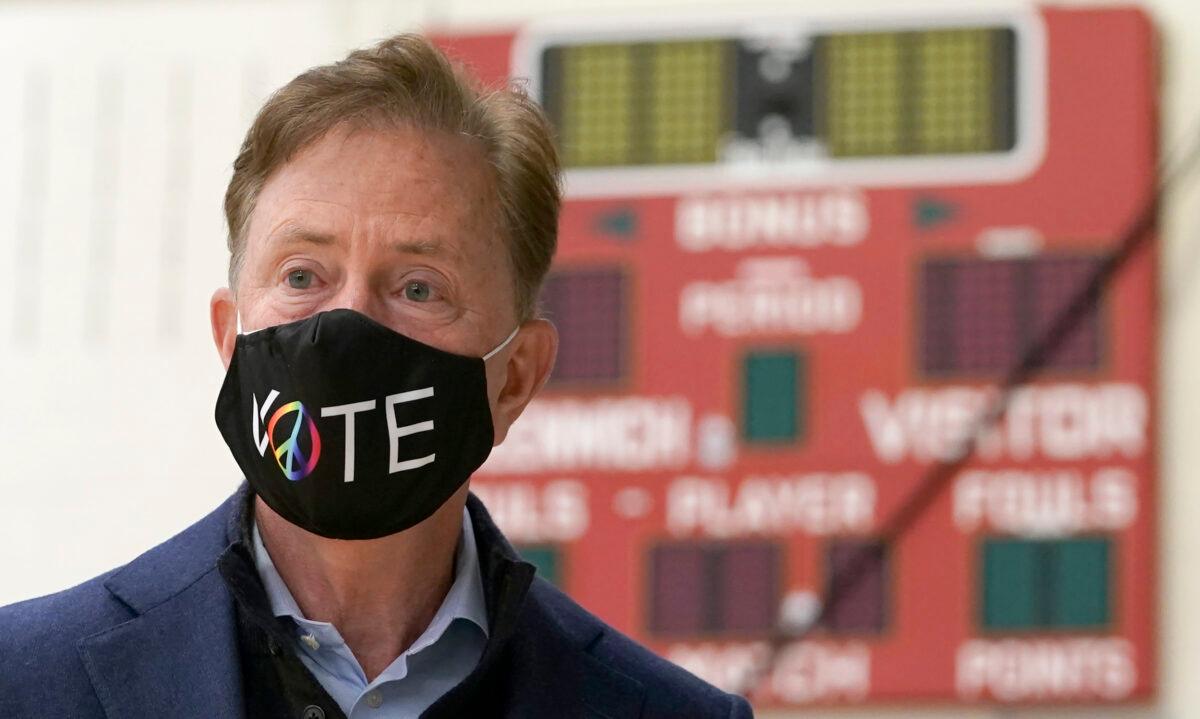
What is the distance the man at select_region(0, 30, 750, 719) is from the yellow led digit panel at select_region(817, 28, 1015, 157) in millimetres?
2363

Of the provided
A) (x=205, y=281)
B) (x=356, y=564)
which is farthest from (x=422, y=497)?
(x=205, y=281)

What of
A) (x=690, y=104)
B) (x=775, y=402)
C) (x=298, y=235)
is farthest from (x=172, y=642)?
(x=690, y=104)

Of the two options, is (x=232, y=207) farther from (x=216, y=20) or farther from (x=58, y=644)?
(x=216, y=20)

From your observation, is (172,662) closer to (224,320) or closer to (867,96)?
(224,320)

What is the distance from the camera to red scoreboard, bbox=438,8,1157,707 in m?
3.58

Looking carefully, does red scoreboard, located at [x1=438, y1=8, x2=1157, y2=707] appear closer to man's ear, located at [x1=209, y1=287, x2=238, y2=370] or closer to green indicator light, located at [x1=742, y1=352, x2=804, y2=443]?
green indicator light, located at [x1=742, y1=352, x2=804, y2=443]

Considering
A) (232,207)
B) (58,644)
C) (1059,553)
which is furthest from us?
(1059,553)

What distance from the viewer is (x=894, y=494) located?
11.9 ft

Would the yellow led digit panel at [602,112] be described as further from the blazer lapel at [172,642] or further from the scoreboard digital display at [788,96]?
the blazer lapel at [172,642]

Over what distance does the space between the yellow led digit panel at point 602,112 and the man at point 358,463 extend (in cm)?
238

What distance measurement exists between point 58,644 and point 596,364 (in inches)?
98.8

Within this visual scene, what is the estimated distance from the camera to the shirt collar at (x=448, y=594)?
1.32 metres

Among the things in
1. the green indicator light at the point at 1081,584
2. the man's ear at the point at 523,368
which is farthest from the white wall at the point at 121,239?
the man's ear at the point at 523,368

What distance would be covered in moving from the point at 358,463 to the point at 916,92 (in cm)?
256
